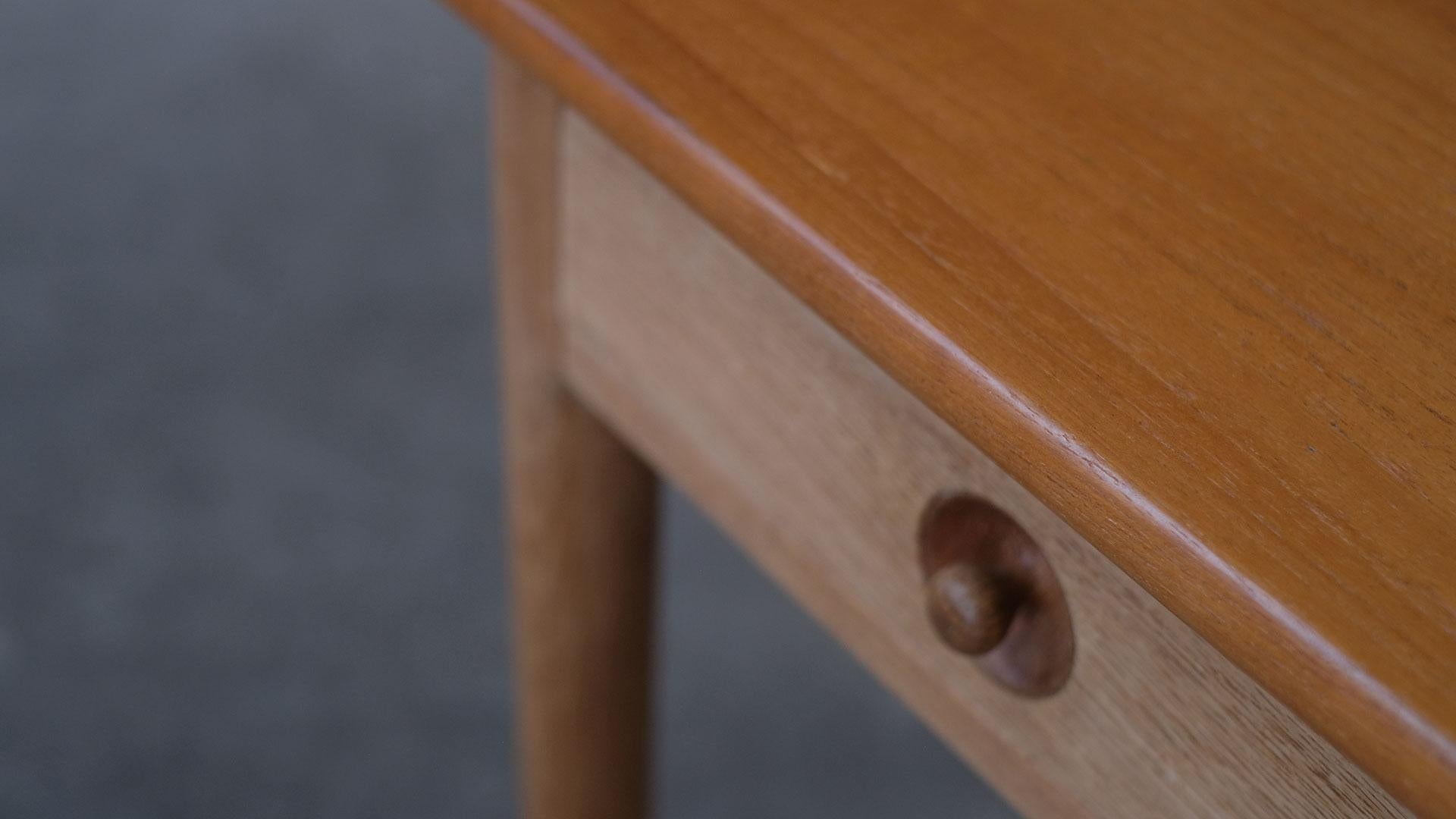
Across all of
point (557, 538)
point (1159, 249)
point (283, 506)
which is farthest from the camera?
point (283, 506)

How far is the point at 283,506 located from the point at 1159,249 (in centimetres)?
86

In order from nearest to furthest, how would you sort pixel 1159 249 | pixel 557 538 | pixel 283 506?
pixel 1159 249 < pixel 557 538 < pixel 283 506

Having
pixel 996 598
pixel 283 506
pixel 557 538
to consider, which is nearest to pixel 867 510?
Answer: pixel 996 598

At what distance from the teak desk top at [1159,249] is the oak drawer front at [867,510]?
42mm

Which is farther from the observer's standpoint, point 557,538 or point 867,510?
point 557,538

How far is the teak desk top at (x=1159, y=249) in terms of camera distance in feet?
0.78

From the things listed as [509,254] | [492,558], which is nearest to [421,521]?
[492,558]

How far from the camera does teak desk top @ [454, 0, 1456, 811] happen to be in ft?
0.78

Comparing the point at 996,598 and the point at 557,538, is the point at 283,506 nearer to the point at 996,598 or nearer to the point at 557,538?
the point at 557,538

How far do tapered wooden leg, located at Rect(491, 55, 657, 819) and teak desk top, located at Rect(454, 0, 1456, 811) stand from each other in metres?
0.07

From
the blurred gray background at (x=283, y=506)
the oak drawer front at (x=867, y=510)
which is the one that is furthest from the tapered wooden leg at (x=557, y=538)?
the blurred gray background at (x=283, y=506)

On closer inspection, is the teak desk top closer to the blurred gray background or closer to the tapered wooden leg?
the tapered wooden leg

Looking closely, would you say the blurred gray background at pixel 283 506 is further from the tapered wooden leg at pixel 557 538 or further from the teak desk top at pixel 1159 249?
the teak desk top at pixel 1159 249

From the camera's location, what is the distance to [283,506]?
1.05 m
